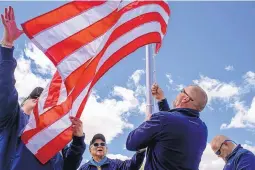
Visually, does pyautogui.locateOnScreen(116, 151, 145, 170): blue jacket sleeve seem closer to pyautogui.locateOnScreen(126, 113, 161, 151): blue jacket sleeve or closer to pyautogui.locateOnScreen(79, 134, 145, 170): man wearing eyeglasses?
pyautogui.locateOnScreen(79, 134, 145, 170): man wearing eyeglasses

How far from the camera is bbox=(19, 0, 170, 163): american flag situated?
4.25m

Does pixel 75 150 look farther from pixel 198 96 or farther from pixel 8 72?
pixel 198 96

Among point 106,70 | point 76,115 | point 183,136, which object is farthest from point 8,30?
point 183,136

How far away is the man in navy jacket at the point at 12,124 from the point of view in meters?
3.56

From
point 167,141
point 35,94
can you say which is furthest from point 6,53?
point 167,141

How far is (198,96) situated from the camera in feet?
13.5

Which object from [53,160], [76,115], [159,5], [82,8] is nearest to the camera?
[53,160]

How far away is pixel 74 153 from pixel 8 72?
3.93 feet

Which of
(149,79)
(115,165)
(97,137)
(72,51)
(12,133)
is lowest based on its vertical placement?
(12,133)

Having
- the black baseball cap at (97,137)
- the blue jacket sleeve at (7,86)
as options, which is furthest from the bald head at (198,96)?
the black baseball cap at (97,137)

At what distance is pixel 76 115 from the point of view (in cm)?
460

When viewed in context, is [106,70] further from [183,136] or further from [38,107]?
[183,136]

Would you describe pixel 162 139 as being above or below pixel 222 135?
below

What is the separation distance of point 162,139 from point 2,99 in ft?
5.09
